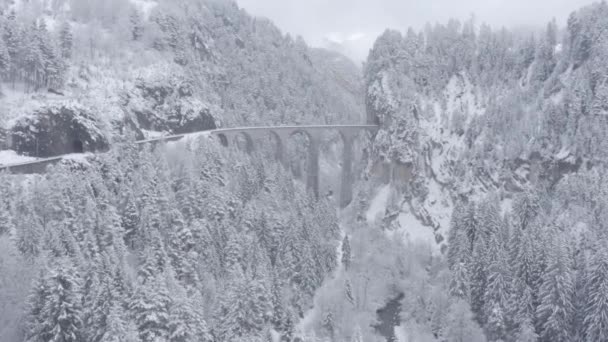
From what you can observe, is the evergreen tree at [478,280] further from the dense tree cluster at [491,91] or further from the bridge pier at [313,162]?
the bridge pier at [313,162]

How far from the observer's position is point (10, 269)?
42.6 m

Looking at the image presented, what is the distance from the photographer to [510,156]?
299ft

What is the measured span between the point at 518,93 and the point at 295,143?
47.2 meters

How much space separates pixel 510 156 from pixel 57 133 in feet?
226

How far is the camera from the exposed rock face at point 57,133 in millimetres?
64688

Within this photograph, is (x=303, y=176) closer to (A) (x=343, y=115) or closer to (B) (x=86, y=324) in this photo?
(A) (x=343, y=115)

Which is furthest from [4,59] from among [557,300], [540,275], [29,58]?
[557,300]

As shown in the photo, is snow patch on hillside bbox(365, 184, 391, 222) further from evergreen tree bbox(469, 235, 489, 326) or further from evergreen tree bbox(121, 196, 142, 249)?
evergreen tree bbox(121, 196, 142, 249)

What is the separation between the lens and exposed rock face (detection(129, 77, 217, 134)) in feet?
282

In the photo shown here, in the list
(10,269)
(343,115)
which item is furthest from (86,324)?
(343,115)

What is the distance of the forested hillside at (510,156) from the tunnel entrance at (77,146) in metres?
48.6

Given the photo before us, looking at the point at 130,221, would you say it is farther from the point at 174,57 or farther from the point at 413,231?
the point at 174,57

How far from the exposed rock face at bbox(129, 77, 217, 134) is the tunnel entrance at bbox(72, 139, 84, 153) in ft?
51.2

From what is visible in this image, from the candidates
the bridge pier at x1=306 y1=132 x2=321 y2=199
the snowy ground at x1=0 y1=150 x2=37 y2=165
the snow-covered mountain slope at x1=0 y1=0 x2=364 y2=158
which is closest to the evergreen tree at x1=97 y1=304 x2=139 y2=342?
the snowy ground at x1=0 y1=150 x2=37 y2=165
